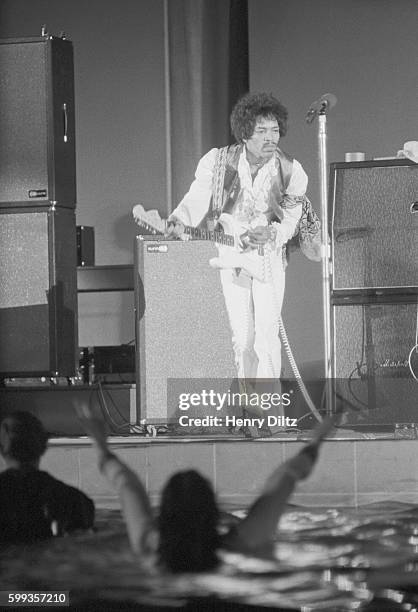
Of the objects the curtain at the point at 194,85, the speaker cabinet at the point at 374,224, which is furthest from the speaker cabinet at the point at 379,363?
the curtain at the point at 194,85

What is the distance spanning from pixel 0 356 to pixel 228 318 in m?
0.96

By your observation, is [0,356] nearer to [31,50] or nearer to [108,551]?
[31,50]

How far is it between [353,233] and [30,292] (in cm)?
131

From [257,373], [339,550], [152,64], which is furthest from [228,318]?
[152,64]

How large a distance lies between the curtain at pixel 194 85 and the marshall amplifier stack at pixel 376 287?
1074mm

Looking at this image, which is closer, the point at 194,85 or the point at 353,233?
the point at 353,233

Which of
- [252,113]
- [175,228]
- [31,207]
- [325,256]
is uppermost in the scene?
[252,113]

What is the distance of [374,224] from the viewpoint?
5.02 m

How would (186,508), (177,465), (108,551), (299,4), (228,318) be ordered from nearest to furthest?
(186,508), (108,551), (177,465), (228,318), (299,4)

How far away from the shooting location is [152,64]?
7.40 m

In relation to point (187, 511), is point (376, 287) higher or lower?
higher

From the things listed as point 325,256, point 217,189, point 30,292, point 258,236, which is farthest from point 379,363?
point 30,292

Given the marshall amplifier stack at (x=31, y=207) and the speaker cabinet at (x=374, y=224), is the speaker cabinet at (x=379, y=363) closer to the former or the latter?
the speaker cabinet at (x=374, y=224)

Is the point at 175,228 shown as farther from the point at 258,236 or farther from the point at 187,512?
the point at 187,512
